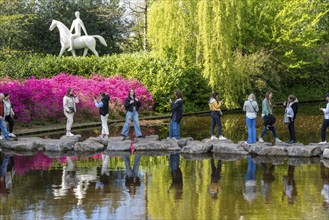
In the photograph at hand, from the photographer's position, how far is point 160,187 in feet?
38.6

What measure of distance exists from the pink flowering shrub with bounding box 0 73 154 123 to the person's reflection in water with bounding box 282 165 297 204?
1471 cm

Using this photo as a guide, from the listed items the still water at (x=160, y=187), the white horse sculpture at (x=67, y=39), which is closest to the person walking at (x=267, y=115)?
the still water at (x=160, y=187)

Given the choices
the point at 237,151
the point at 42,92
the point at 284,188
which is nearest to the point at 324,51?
the point at 42,92

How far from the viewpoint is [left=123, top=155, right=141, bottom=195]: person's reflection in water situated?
11.8 meters

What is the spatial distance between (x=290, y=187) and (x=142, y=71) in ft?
77.7

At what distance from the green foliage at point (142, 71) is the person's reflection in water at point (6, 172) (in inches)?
677

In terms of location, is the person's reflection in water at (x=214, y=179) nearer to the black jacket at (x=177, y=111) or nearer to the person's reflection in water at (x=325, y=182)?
the person's reflection in water at (x=325, y=182)

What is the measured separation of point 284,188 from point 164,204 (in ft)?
8.84

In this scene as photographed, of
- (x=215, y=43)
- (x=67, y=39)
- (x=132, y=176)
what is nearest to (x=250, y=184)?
(x=132, y=176)

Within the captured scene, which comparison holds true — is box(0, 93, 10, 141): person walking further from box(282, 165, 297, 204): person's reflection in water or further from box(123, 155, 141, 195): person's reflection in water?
box(282, 165, 297, 204): person's reflection in water

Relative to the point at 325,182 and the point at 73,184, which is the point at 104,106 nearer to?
the point at 73,184

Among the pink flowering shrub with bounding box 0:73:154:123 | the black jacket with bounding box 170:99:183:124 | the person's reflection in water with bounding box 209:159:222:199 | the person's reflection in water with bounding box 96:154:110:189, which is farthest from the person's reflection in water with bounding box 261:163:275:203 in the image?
the pink flowering shrub with bounding box 0:73:154:123

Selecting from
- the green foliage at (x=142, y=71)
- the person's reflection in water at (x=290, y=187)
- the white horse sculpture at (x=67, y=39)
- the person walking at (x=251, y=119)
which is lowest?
the person's reflection in water at (x=290, y=187)

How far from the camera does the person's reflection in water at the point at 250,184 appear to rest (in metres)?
10.8
